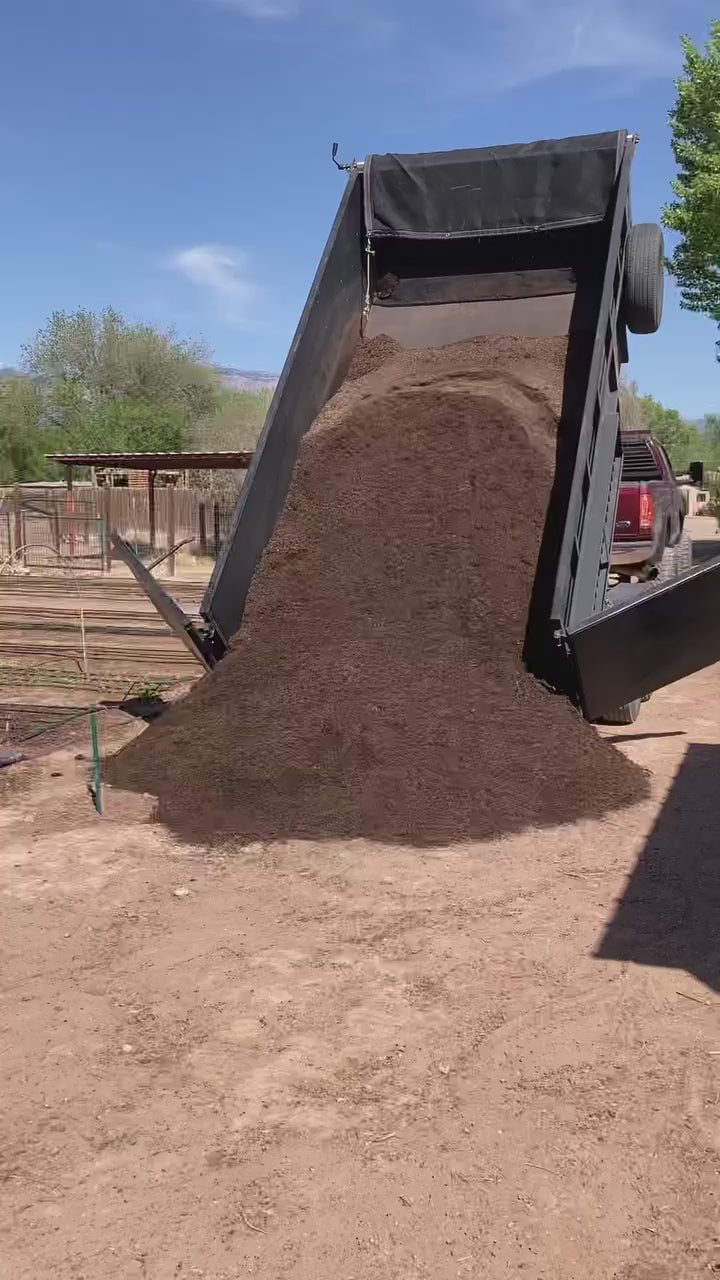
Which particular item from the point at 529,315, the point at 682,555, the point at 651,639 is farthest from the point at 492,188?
the point at 682,555

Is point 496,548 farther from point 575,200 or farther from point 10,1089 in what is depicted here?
point 10,1089

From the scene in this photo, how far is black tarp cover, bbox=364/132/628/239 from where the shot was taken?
6.73 metres

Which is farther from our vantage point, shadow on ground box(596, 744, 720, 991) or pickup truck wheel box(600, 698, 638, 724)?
pickup truck wheel box(600, 698, 638, 724)

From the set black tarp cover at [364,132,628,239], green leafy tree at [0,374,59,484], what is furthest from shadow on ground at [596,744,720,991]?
green leafy tree at [0,374,59,484]

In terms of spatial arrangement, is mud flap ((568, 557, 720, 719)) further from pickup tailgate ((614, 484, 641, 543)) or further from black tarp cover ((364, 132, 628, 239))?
pickup tailgate ((614, 484, 641, 543))

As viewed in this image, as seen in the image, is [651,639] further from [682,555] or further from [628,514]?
[682,555]

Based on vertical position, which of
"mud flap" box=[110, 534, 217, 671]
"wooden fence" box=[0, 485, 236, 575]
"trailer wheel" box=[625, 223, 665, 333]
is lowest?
"wooden fence" box=[0, 485, 236, 575]

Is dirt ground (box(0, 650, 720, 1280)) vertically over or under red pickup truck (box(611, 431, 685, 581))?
under

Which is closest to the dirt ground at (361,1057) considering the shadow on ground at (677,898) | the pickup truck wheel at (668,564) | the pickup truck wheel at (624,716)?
the shadow on ground at (677,898)

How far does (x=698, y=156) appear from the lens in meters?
22.0

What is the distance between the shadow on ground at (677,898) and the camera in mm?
3789

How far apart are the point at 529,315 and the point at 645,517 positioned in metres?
2.78

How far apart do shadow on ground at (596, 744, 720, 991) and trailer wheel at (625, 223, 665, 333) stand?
10.7ft

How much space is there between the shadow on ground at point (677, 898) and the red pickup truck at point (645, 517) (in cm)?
366
